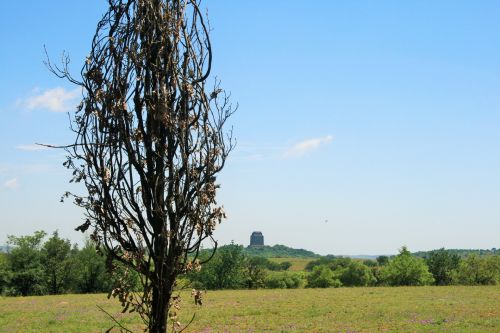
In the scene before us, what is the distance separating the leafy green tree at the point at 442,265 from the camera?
75000 mm

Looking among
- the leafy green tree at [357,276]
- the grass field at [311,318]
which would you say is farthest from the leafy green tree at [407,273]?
the grass field at [311,318]

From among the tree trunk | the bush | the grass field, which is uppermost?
the tree trunk

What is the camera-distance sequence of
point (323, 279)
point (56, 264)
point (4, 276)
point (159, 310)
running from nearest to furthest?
point (159, 310) → point (4, 276) → point (56, 264) → point (323, 279)

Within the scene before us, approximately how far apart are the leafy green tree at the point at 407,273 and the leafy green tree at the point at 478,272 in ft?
15.0

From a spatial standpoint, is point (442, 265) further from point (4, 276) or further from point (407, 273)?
point (4, 276)

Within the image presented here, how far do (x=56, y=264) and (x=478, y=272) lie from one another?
194 feet

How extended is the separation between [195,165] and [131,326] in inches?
823

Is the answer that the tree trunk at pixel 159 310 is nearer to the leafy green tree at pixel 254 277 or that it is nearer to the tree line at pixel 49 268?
the tree line at pixel 49 268

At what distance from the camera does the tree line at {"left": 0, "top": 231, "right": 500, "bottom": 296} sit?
200 ft

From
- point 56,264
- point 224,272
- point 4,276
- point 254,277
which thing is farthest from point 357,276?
point 4,276

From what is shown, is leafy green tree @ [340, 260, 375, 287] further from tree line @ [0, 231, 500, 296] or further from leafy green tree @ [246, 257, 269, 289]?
leafy green tree @ [246, 257, 269, 289]

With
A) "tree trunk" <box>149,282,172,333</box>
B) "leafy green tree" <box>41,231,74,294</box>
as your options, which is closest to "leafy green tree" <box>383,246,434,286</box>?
"leafy green tree" <box>41,231,74,294</box>

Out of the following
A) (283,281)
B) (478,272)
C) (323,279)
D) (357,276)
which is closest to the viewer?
(478,272)

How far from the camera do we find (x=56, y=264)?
206ft
